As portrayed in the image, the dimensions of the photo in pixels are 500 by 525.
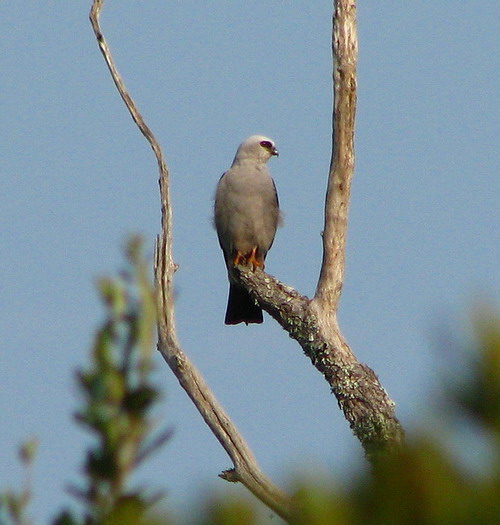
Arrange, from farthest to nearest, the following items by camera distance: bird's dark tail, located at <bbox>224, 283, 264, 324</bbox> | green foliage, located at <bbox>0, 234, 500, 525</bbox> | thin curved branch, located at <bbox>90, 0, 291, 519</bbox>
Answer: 1. bird's dark tail, located at <bbox>224, 283, 264, 324</bbox>
2. thin curved branch, located at <bbox>90, 0, 291, 519</bbox>
3. green foliage, located at <bbox>0, 234, 500, 525</bbox>

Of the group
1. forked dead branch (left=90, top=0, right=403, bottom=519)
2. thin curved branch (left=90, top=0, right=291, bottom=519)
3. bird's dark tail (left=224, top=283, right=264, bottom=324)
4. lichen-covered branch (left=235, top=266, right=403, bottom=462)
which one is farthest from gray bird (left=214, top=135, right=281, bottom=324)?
forked dead branch (left=90, top=0, right=403, bottom=519)

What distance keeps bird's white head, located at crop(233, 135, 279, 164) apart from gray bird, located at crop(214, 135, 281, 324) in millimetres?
141

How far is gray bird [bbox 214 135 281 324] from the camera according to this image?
9.84 m

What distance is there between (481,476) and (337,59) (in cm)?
562

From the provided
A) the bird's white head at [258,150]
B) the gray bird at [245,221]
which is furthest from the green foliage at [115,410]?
the bird's white head at [258,150]

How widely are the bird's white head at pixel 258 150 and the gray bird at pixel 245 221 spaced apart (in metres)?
0.14

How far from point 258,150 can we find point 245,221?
0.97 m

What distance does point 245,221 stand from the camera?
9875 mm

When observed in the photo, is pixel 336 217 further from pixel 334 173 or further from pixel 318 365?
pixel 318 365

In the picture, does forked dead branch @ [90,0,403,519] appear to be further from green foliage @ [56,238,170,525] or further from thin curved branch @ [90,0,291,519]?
A: green foliage @ [56,238,170,525]

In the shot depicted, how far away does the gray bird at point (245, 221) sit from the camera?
9.84 meters

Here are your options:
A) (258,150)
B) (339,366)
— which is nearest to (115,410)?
(339,366)

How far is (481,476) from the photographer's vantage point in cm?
101

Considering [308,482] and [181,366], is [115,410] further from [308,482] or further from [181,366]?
[181,366]
